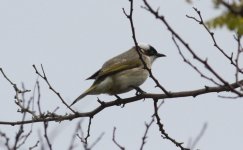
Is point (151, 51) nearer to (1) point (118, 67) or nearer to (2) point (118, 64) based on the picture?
(2) point (118, 64)

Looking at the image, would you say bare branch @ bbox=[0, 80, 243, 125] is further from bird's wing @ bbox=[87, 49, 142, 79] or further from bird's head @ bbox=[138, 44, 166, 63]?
bird's head @ bbox=[138, 44, 166, 63]

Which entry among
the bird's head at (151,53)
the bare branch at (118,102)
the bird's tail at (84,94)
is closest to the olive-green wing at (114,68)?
the bird's tail at (84,94)

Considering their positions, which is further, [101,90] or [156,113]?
[101,90]

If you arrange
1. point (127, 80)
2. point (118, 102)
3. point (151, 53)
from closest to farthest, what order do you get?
point (118, 102), point (127, 80), point (151, 53)

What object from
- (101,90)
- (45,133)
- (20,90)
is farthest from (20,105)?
(101,90)

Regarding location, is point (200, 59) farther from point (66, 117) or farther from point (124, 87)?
point (124, 87)

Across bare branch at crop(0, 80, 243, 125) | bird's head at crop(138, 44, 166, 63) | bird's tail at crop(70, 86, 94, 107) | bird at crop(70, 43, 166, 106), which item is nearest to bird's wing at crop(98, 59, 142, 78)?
bird at crop(70, 43, 166, 106)

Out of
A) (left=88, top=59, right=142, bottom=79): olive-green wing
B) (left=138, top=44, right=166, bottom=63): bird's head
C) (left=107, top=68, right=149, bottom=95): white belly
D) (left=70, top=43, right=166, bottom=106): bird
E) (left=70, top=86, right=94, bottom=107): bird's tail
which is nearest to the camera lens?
(left=70, top=86, right=94, bottom=107): bird's tail

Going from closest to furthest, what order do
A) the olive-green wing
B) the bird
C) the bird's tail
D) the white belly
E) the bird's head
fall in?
the bird's tail < the bird < the white belly < the olive-green wing < the bird's head

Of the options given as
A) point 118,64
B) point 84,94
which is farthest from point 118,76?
point 84,94

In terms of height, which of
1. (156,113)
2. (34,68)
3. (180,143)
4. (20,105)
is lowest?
(180,143)

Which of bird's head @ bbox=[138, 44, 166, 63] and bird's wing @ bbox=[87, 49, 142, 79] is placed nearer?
bird's wing @ bbox=[87, 49, 142, 79]

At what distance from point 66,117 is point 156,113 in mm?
1071

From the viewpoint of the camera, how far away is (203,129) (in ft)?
13.1
